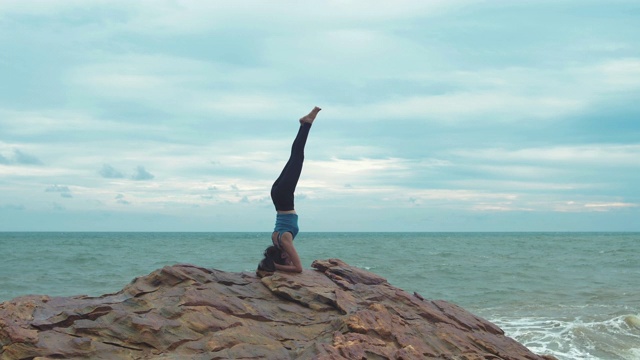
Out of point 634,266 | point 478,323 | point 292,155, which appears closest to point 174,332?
point 292,155

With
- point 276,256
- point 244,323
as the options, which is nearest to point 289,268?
point 276,256

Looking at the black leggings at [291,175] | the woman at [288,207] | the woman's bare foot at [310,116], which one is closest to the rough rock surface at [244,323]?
the woman at [288,207]

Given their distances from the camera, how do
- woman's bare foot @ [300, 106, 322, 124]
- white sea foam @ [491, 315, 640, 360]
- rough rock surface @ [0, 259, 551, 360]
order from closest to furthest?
rough rock surface @ [0, 259, 551, 360]
woman's bare foot @ [300, 106, 322, 124]
white sea foam @ [491, 315, 640, 360]

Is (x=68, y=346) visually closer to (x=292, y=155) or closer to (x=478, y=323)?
(x=292, y=155)

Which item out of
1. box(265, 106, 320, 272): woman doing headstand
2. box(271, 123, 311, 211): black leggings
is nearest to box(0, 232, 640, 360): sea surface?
box(265, 106, 320, 272): woman doing headstand

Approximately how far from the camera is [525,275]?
106 ft

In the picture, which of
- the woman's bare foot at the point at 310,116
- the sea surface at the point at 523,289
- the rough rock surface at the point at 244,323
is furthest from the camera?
the sea surface at the point at 523,289

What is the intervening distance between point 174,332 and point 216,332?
504 millimetres

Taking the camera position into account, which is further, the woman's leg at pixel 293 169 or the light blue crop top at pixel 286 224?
the light blue crop top at pixel 286 224

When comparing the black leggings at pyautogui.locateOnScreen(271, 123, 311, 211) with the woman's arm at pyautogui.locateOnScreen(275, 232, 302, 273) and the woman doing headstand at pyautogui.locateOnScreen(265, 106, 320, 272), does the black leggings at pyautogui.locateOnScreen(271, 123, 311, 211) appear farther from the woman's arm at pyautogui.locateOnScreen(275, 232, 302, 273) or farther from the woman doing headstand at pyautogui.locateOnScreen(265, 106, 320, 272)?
the woman's arm at pyautogui.locateOnScreen(275, 232, 302, 273)

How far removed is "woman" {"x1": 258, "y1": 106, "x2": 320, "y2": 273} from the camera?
9828 mm

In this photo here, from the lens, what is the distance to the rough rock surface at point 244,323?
7289mm

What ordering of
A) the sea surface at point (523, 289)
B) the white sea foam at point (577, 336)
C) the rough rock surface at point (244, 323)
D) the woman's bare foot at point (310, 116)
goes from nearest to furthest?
the rough rock surface at point (244, 323) → the woman's bare foot at point (310, 116) → the white sea foam at point (577, 336) → the sea surface at point (523, 289)

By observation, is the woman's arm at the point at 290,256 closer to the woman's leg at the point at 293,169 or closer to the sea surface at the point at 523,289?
the woman's leg at the point at 293,169
